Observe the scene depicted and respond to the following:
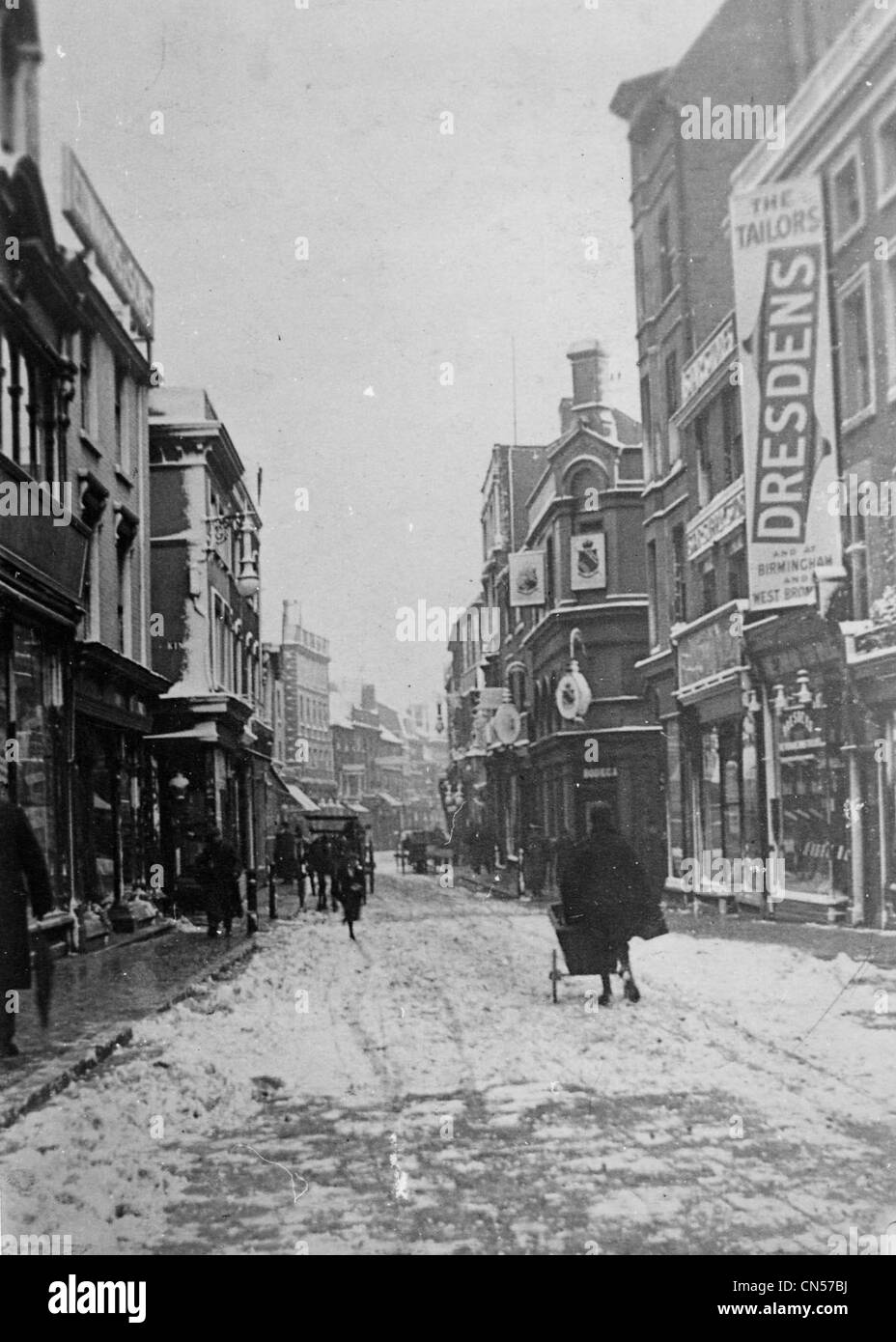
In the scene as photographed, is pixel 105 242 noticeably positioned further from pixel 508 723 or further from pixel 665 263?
pixel 508 723

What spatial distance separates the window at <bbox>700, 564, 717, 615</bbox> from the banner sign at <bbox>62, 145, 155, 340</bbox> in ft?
11.2

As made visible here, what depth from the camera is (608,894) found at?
7465 mm

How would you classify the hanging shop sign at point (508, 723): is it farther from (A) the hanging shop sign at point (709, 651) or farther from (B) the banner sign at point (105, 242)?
(B) the banner sign at point (105, 242)

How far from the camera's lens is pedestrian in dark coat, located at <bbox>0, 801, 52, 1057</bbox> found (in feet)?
20.0

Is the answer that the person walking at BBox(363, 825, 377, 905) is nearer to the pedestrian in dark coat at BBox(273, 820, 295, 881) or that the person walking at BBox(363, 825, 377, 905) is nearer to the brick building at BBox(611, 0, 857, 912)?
the pedestrian in dark coat at BBox(273, 820, 295, 881)

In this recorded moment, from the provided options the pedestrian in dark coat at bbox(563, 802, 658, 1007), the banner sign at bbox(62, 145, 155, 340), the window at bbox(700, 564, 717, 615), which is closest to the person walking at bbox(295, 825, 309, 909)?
the pedestrian in dark coat at bbox(563, 802, 658, 1007)

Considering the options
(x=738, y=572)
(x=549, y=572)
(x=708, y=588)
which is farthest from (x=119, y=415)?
(x=738, y=572)

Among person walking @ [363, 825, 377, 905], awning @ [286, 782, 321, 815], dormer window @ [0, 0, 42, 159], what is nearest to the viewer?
dormer window @ [0, 0, 42, 159]

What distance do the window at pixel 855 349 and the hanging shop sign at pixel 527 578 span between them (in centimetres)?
203

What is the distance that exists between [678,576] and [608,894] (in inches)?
75.3

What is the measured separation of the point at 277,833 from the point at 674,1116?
2832 mm

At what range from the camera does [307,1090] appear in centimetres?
633

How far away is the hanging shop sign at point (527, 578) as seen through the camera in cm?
734
